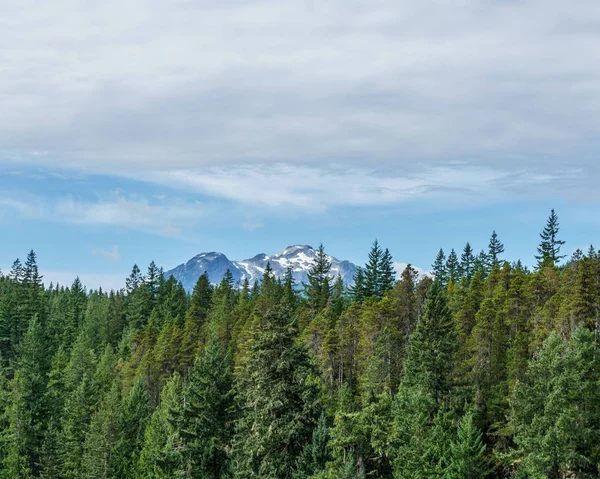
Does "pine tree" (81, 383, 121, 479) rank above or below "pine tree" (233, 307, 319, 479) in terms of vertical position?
below

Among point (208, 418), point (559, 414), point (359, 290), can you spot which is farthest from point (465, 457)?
point (359, 290)

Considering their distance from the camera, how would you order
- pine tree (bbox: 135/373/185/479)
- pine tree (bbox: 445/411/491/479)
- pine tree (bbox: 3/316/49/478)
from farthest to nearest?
pine tree (bbox: 3/316/49/478) < pine tree (bbox: 135/373/185/479) < pine tree (bbox: 445/411/491/479)

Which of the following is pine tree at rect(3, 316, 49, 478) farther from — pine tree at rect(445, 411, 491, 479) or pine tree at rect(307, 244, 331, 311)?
pine tree at rect(445, 411, 491, 479)

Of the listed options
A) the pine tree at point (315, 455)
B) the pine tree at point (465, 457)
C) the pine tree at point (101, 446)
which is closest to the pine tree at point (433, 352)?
the pine tree at point (465, 457)

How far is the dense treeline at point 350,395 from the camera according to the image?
3791 cm

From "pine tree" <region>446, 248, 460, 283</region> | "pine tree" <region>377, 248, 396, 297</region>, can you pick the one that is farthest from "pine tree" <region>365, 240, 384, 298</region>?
"pine tree" <region>446, 248, 460, 283</region>

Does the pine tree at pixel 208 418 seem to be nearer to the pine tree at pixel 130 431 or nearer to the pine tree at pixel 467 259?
the pine tree at pixel 130 431

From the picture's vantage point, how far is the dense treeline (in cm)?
3791

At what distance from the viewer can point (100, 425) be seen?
60.0 meters

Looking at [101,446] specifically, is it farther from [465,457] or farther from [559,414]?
[559,414]

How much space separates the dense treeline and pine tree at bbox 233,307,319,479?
0.10m

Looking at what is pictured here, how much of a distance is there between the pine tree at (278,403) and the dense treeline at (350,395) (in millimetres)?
101

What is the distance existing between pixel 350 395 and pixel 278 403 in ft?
38.5

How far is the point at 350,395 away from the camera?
156 feet
